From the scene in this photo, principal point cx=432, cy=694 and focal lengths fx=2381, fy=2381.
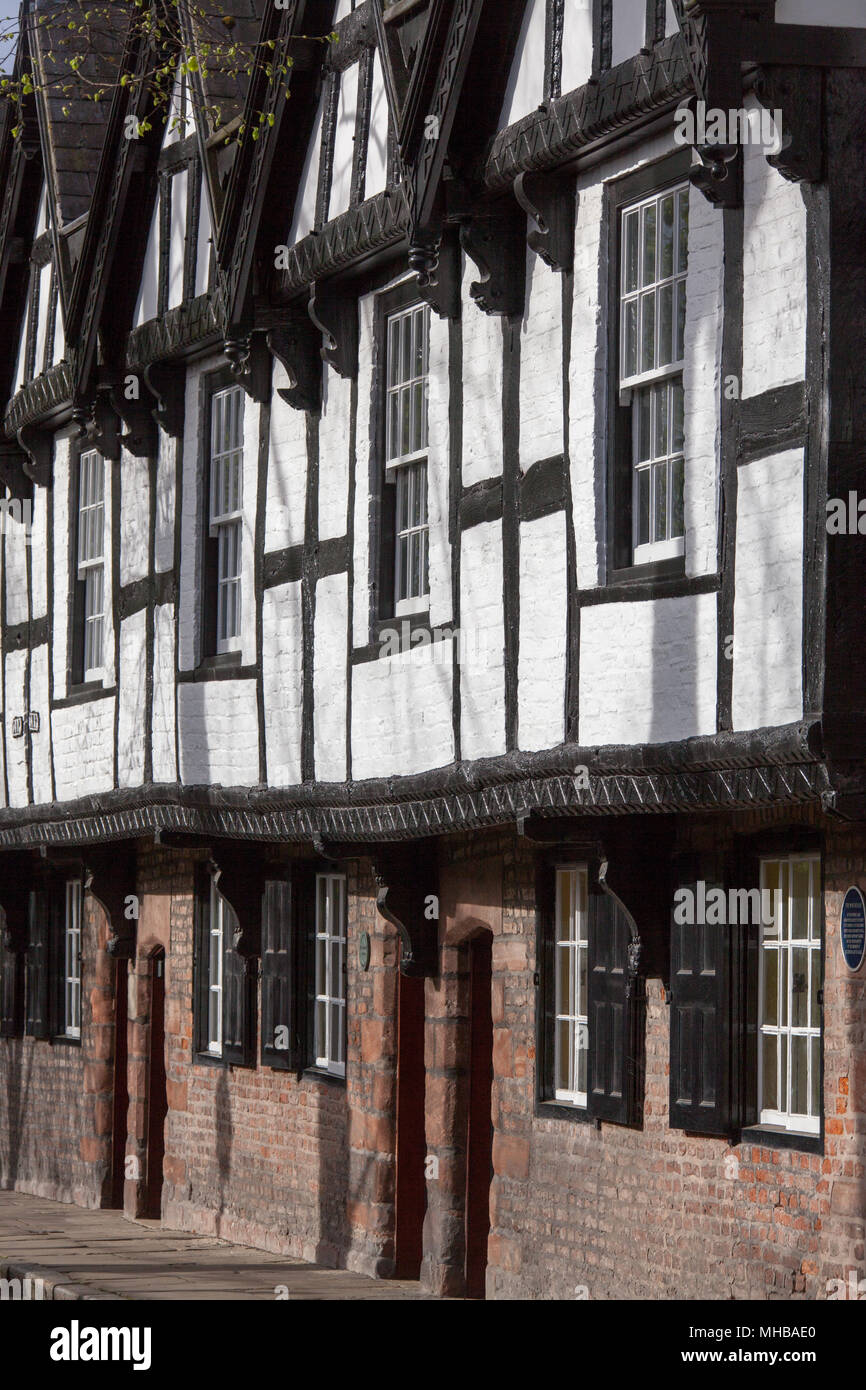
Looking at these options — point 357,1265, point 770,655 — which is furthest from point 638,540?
point 357,1265

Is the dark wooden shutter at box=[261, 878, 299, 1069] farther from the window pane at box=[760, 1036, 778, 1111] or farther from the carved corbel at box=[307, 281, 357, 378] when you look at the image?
the window pane at box=[760, 1036, 778, 1111]

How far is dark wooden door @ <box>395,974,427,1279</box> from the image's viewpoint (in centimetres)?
Answer: 1436

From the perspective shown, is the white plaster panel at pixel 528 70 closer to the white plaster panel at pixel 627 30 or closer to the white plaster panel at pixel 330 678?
the white plaster panel at pixel 627 30

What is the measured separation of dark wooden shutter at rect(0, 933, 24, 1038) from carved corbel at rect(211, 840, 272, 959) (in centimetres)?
619

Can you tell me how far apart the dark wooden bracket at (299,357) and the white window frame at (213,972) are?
13.9 ft

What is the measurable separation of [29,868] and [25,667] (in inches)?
99.2

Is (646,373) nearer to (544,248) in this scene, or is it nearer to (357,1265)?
(544,248)

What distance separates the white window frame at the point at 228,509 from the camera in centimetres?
1587

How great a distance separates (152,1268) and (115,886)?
450 centimetres

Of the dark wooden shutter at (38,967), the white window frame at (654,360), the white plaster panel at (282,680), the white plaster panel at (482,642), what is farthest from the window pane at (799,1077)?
the dark wooden shutter at (38,967)

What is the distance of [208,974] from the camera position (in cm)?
1761

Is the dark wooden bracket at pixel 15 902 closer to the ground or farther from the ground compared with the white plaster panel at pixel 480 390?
closer to the ground

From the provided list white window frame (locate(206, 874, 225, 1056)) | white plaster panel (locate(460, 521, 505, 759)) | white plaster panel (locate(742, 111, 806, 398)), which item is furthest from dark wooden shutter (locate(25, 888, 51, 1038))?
white plaster panel (locate(742, 111, 806, 398))

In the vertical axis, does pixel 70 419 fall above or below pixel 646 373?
above
